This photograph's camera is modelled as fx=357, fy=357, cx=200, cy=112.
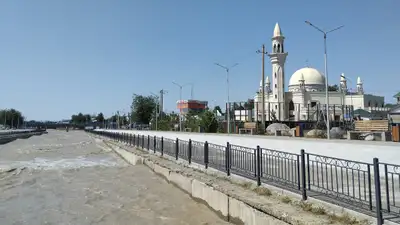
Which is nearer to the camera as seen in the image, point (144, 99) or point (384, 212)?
point (384, 212)

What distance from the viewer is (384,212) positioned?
19.3 ft

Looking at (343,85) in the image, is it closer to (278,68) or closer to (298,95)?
(298,95)

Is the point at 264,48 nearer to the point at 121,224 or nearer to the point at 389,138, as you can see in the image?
the point at 389,138

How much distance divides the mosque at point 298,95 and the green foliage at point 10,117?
12113 cm

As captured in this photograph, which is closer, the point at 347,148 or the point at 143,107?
the point at 347,148

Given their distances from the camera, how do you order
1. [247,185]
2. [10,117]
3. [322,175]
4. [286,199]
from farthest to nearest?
[10,117] → [247,185] → [286,199] → [322,175]

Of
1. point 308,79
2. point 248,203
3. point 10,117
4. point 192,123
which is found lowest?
point 248,203

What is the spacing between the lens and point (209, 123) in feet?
178

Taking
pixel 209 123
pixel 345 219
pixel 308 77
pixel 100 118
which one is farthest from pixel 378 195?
pixel 100 118

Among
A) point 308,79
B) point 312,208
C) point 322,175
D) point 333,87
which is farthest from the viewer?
point 333,87

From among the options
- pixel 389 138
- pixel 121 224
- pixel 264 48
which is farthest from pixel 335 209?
pixel 264 48

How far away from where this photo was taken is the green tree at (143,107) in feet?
347

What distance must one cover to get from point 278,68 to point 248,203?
81482 mm

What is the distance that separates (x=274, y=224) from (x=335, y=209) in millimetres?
1266
